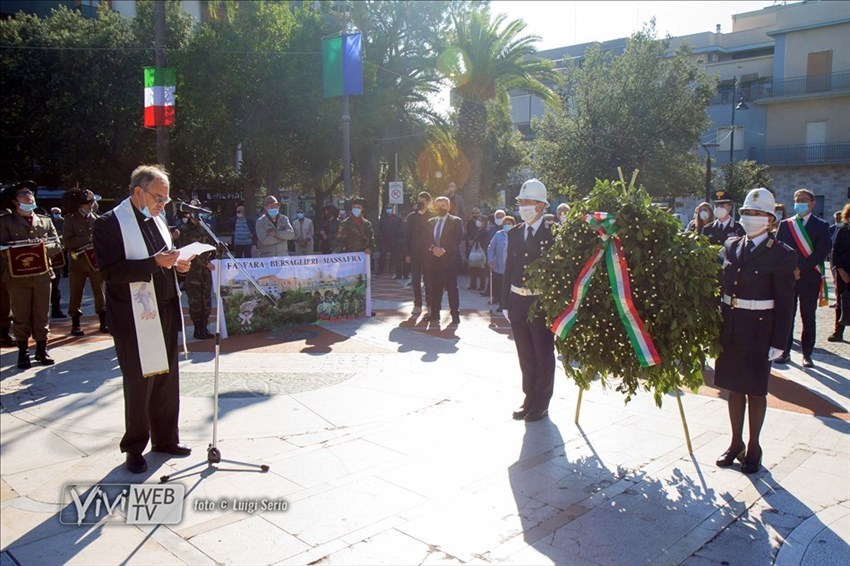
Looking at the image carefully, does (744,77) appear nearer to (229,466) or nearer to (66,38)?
(66,38)

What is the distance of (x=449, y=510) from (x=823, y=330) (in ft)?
32.4

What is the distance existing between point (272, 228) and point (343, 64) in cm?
729

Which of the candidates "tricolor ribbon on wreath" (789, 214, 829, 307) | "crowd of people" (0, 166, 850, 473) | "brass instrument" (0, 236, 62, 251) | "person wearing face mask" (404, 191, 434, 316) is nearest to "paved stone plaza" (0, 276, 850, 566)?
"crowd of people" (0, 166, 850, 473)

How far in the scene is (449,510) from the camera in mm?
4238

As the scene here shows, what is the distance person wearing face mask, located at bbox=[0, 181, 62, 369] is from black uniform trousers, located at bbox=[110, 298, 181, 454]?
353cm

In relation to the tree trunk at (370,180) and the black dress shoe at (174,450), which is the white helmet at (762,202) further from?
the tree trunk at (370,180)

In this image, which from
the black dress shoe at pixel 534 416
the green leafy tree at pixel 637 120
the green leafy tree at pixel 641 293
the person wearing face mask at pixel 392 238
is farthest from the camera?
the green leafy tree at pixel 637 120

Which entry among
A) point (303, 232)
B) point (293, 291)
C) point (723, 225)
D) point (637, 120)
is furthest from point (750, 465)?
point (637, 120)

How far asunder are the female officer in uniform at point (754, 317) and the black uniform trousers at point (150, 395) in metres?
4.05

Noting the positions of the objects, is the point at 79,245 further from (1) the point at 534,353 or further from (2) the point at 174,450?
(1) the point at 534,353

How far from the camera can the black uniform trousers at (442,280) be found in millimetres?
11039

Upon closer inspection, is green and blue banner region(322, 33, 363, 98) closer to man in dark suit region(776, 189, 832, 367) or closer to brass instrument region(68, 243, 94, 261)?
brass instrument region(68, 243, 94, 261)

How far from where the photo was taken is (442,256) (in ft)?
36.1

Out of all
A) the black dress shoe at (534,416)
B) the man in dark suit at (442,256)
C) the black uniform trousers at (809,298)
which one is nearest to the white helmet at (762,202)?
the black dress shoe at (534,416)
